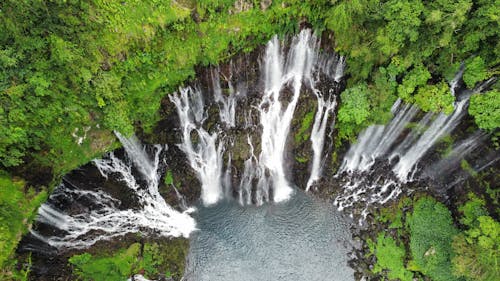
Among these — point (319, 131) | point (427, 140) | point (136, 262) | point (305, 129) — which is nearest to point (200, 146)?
point (305, 129)

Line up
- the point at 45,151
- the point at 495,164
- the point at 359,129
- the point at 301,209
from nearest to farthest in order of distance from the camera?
the point at 45,151, the point at 495,164, the point at 359,129, the point at 301,209

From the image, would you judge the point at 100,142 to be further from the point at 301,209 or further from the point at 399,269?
the point at 399,269

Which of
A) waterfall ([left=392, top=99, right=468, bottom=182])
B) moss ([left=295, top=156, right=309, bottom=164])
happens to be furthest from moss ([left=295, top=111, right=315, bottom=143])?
waterfall ([left=392, top=99, right=468, bottom=182])

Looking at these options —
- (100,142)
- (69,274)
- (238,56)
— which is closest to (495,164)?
(238,56)

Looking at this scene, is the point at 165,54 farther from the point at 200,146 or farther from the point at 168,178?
the point at 168,178

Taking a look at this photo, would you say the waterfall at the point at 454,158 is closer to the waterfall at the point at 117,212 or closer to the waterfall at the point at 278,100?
the waterfall at the point at 278,100

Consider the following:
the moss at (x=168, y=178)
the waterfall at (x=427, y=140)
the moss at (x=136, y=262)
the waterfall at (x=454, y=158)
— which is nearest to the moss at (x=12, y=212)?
the moss at (x=136, y=262)

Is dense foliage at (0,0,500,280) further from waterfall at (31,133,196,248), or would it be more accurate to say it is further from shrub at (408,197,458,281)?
waterfall at (31,133,196,248)
